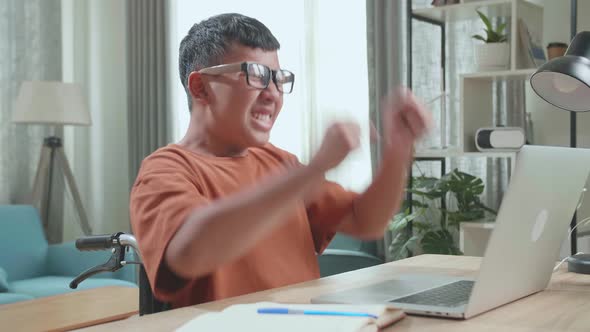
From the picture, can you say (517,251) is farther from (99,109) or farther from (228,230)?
(99,109)

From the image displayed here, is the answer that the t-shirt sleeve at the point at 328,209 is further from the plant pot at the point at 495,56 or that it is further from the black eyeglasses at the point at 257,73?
the plant pot at the point at 495,56

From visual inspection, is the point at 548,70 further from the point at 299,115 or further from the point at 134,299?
the point at 299,115

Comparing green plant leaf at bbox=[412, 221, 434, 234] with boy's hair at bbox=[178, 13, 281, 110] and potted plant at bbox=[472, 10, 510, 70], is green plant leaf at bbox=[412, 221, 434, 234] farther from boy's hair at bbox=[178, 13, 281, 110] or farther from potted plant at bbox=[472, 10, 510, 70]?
boy's hair at bbox=[178, 13, 281, 110]

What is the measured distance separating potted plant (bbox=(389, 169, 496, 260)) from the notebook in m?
2.57

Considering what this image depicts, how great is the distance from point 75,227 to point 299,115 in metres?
1.79

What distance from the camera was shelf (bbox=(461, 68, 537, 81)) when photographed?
124 inches

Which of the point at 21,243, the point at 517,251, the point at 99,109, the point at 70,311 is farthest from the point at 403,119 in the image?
the point at 99,109

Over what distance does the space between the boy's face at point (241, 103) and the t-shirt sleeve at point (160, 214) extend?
0.15m

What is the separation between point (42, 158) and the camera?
4.68 metres

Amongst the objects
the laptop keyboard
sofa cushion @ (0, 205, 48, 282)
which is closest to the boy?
the laptop keyboard

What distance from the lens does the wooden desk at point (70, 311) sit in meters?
2.47

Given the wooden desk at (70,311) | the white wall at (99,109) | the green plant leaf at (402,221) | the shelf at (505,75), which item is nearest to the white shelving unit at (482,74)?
the shelf at (505,75)

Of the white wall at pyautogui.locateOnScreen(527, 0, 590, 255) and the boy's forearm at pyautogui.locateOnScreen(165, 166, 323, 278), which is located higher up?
the white wall at pyautogui.locateOnScreen(527, 0, 590, 255)

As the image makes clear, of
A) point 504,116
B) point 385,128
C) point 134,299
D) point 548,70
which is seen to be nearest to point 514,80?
point 504,116
